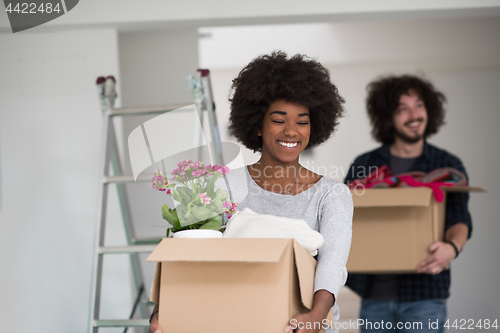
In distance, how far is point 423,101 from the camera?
237cm

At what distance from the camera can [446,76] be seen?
12.9 feet

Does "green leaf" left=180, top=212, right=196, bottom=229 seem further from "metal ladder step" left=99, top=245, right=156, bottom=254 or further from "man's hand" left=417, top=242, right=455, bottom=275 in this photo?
"man's hand" left=417, top=242, right=455, bottom=275

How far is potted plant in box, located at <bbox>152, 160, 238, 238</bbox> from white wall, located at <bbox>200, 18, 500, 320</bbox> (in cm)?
275

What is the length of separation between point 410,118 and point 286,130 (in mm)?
1196

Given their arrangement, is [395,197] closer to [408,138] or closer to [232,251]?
[408,138]

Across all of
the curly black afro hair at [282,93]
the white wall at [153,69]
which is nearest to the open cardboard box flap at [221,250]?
the curly black afro hair at [282,93]

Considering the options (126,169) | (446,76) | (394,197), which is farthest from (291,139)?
(446,76)

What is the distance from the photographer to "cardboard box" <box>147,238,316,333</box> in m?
0.89

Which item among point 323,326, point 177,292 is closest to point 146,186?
point 177,292

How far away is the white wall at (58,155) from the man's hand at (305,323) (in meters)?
1.60

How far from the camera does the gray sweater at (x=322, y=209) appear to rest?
3.34ft

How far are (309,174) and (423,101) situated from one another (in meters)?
1.34

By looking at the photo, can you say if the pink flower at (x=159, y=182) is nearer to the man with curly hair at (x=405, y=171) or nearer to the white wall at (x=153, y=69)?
the man with curly hair at (x=405, y=171)

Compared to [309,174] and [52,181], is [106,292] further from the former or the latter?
[309,174]
